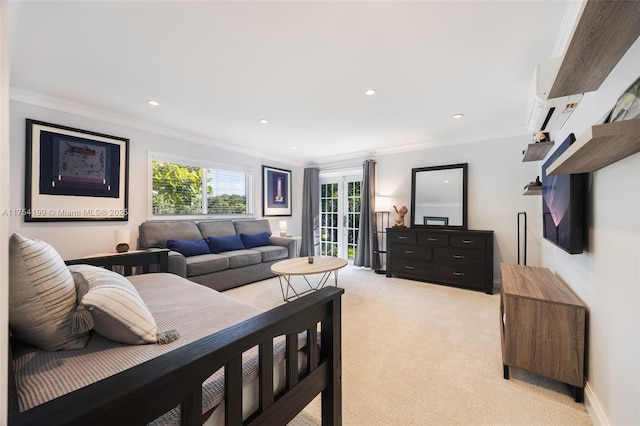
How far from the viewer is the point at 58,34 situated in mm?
1822

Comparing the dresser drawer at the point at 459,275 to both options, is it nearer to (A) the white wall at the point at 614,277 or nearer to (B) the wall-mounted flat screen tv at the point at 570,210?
(B) the wall-mounted flat screen tv at the point at 570,210

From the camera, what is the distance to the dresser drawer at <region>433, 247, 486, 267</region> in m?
3.64

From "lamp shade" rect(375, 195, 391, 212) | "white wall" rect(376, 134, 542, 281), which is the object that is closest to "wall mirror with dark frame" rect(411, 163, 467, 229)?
"white wall" rect(376, 134, 542, 281)

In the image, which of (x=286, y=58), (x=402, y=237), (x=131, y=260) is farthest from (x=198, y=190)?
(x=402, y=237)

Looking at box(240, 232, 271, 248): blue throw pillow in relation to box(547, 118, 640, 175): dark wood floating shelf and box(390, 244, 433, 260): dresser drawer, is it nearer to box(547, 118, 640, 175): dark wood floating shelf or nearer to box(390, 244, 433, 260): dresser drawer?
box(390, 244, 433, 260): dresser drawer

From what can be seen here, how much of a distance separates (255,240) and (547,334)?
3.89 metres

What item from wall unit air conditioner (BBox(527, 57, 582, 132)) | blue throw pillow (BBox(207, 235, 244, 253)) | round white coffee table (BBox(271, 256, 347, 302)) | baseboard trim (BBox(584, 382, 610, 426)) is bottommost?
baseboard trim (BBox(584, 382, 610, 426))

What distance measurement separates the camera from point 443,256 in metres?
3.94

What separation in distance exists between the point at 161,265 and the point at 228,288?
1.03 m

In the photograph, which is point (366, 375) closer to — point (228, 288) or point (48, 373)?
point (48, 373)

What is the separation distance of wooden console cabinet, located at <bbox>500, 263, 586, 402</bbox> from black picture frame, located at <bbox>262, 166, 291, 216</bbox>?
4.44 meters

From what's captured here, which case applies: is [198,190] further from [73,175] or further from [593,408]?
[593,408]

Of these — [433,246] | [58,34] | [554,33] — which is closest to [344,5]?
[554,33]

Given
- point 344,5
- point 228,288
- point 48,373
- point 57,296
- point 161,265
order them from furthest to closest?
point 228,288, point 161,265, point 344,5, point 57,296, point 48,373
